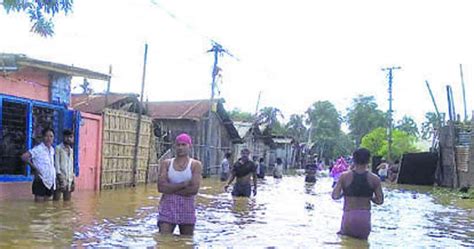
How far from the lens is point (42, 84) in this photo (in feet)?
47.4

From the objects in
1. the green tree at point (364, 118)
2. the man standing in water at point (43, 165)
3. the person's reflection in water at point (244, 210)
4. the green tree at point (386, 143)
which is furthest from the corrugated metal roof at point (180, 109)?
the green tree at point (364, 118)

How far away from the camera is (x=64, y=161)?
12062 millimetres

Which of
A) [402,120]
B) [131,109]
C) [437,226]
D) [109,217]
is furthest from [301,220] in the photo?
[402,120]

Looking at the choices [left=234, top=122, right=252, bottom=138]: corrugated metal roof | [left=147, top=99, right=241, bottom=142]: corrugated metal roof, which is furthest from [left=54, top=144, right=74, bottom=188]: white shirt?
[left=234, top=122, right=252, bottom=138]: corrugated metal roof

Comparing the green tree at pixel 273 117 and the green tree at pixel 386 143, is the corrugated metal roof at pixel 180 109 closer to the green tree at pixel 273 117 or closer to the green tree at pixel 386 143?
the green tree at pixel 386 143

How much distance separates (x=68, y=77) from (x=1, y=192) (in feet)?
12.6

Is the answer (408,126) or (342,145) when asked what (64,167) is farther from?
(408,126)

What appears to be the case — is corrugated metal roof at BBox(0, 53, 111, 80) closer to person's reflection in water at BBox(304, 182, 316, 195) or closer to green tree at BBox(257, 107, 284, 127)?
person's reflection in water at BBox(304, 182, 316, 195)

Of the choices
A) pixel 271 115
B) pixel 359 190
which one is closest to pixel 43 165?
pixel 359 190

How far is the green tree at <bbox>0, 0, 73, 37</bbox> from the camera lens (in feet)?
21.3

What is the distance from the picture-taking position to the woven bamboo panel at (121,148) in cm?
1723

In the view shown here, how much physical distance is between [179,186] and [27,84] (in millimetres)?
8033

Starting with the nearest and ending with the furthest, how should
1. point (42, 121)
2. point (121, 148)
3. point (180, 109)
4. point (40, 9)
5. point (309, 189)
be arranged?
point (40, 9) → point (42, 121) → point (121, 148) → point (309, 189) → point (180, 109)

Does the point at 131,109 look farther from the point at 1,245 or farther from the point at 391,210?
the point at 1,245
